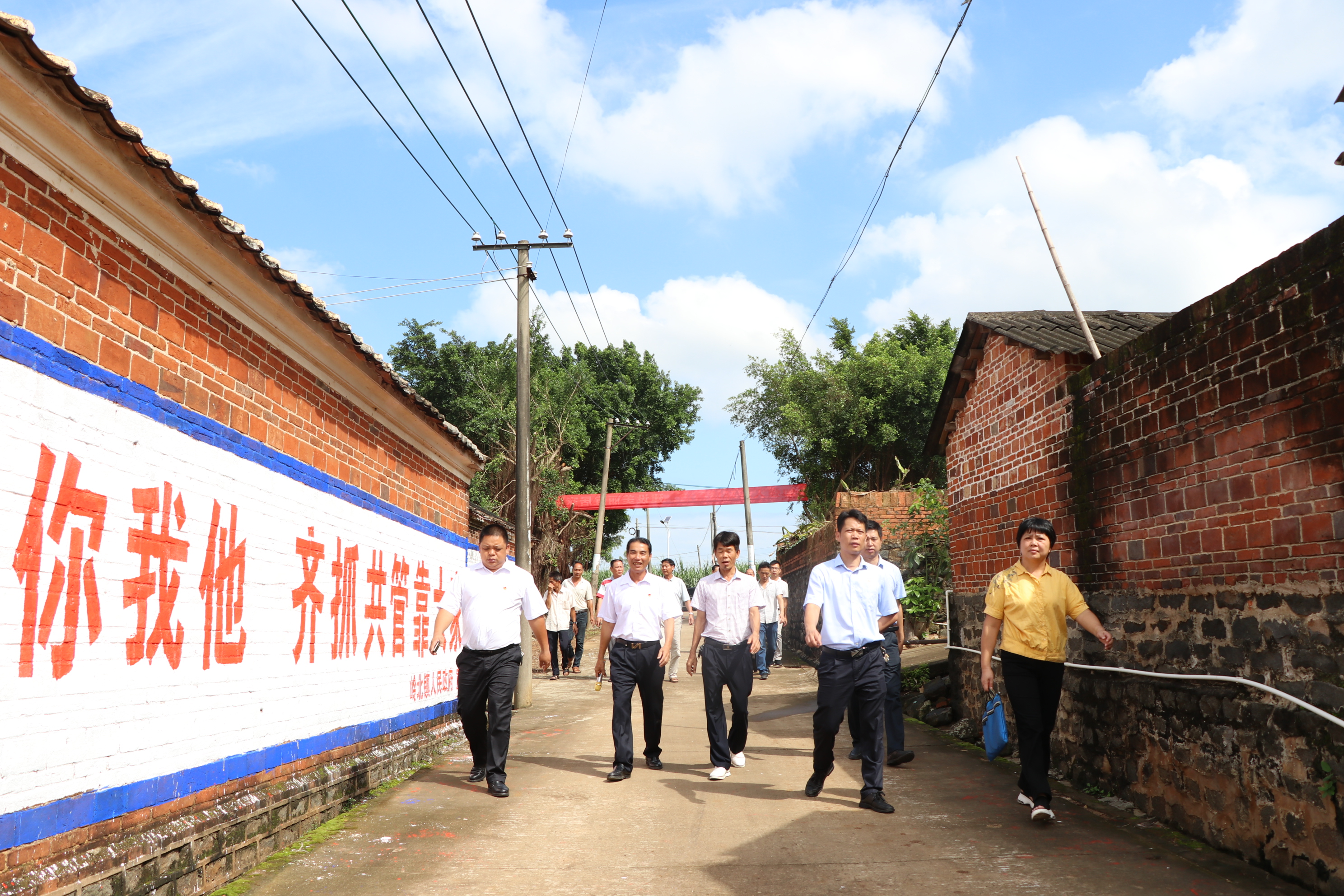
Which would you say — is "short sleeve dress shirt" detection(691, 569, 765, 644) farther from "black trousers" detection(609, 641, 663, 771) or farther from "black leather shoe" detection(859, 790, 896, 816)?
"black leather shoe" detection(859, 790, 896, 816)

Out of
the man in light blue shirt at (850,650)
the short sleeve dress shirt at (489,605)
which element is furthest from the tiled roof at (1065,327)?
the short sleeve dress shirt at (489,605)

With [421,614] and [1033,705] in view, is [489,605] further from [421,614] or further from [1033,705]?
[1033,705]

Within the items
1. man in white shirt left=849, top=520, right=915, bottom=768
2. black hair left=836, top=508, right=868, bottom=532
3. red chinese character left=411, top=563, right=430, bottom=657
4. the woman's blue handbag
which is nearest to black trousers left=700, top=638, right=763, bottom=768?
man in white shirt left=849, top=520, right=915, bottom=768

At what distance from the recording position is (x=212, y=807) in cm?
477

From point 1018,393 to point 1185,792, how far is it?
12.3ft

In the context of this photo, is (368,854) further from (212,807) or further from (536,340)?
(536,340)

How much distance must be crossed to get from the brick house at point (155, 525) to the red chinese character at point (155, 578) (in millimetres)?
12

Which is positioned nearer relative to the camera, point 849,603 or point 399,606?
point 849,603

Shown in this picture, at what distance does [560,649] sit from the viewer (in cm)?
1689

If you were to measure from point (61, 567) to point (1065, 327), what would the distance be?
24.6 feet

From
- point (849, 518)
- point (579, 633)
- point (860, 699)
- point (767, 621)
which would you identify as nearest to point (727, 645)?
point (860, 699)

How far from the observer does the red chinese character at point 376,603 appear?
735 centimetres

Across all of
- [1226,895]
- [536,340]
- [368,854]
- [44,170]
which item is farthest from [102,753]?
[536,340]

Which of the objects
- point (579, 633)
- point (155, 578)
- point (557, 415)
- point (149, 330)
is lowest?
point (579, 633)
